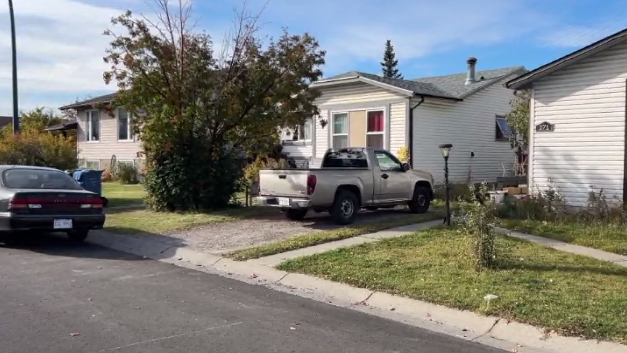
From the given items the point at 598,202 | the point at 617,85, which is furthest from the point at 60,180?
the point at 617,85

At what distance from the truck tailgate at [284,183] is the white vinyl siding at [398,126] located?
25.8ft

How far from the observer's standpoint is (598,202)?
1262 cm

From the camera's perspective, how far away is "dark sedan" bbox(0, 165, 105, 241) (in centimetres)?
1062

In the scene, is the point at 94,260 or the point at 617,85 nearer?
the point at 94,260

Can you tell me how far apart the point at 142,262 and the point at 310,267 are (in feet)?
10.1

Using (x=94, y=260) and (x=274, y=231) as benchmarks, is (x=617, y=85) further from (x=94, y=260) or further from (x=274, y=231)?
(x=94, y=260)

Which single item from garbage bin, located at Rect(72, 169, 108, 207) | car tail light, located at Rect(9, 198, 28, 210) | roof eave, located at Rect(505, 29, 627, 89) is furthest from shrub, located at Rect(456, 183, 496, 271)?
garbage bin, located at Rect(72, 169, 108, 207)

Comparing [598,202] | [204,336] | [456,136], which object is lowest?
[204,336]

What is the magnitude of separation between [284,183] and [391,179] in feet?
9.23

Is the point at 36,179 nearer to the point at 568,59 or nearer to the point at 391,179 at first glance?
the point at 391,179

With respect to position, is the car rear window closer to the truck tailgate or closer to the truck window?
the truck tailgate

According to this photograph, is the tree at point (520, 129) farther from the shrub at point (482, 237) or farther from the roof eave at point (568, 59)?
the shrub at point (482, 237)

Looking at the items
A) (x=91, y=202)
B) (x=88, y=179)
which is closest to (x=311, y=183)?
(x=91, y=202)

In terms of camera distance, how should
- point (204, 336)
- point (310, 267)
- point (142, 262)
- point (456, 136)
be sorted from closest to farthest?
1. point (204, 336)
2. point (310, 267)
3. point (142, 262)
4. point (456, 136)
